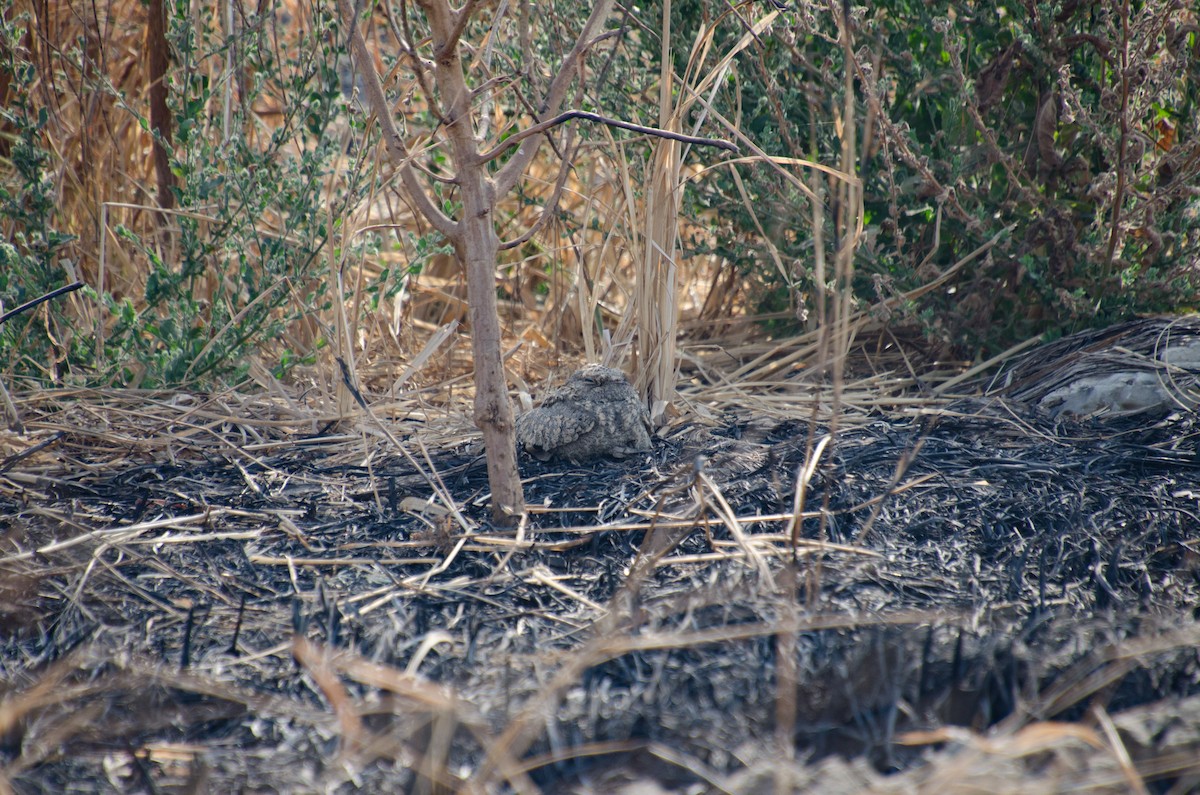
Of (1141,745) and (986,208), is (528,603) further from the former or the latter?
(986,208)

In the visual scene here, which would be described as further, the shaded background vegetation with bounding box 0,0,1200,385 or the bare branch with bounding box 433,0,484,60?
the shaded background vegetation with bounding box 0,0,1200,385

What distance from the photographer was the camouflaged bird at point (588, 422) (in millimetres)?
2311

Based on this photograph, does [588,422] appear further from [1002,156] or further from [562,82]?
[1002,156]

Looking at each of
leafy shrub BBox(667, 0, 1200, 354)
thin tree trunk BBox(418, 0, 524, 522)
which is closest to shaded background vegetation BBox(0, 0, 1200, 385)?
leafy shrub BBox(667, 0, 1200, 354)

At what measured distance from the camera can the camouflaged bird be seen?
231 cm

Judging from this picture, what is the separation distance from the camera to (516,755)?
1.24 m

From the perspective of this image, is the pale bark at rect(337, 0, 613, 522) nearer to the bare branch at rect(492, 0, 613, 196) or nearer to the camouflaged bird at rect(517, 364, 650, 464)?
the bare branch at rect(492, 0, 613, 196)

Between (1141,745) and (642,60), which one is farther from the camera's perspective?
(642,60)

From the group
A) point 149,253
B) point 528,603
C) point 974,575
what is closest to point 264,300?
point 149,253

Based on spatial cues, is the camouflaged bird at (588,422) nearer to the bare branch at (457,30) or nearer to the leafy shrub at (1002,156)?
the leafy shrub at (1002,156)

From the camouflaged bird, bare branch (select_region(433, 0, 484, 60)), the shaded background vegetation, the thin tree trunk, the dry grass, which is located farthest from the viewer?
the shaded background vegetation

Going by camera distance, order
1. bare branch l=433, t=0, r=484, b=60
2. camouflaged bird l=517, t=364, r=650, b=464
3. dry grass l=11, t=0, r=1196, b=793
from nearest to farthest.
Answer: dry grass l=11, t=0, r=1196, b=793 < bare branch l=433, t=0, r=484, b=60 < camouflaged bird l=517, t=364, r=650, b=464

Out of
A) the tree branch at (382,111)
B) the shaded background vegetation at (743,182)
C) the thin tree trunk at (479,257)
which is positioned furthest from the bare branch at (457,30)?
the shaded background vegetation at (743,182)

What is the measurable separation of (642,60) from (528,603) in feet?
7.22
